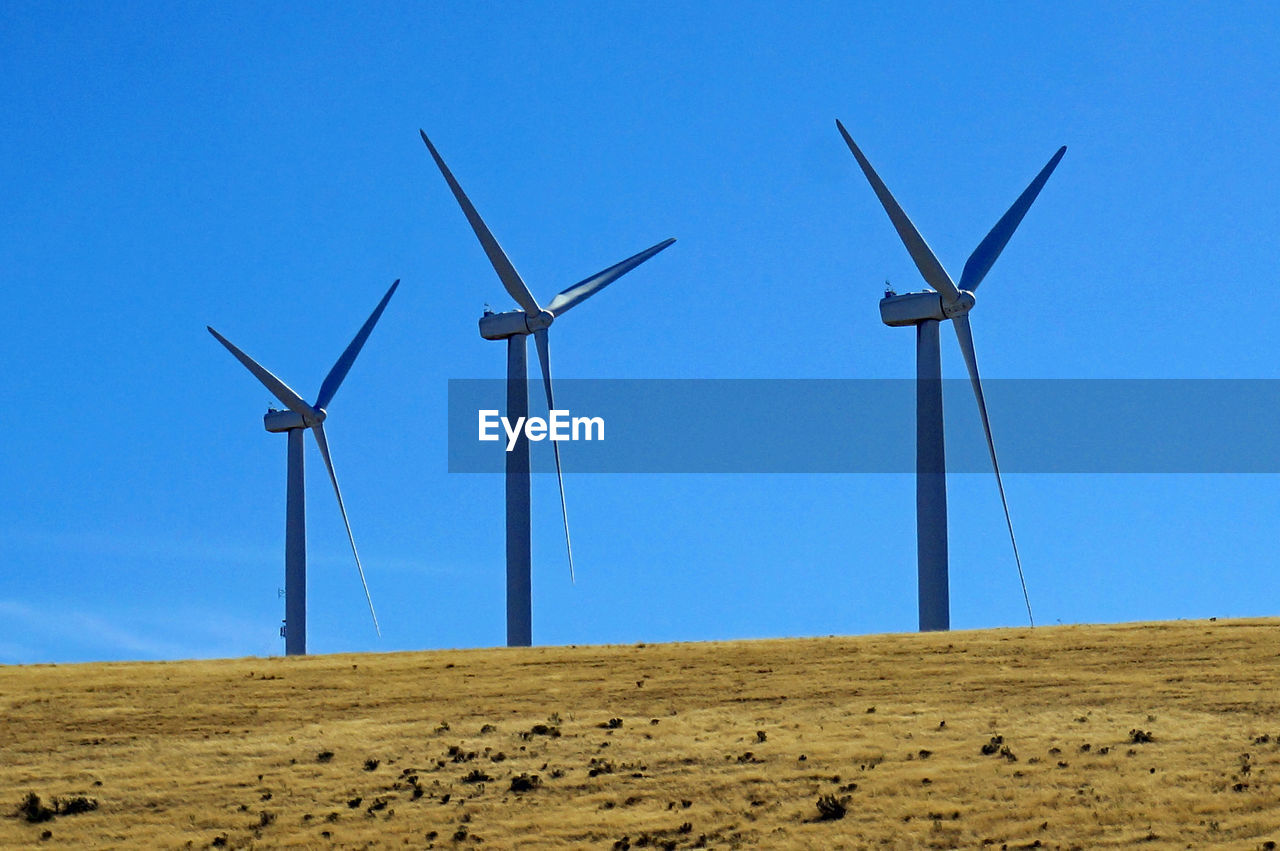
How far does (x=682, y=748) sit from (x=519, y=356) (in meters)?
37.8

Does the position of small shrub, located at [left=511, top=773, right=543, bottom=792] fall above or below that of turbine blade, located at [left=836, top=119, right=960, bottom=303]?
below

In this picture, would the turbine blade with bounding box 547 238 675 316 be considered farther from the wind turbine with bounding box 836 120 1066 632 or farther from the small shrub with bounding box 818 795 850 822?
the small shrub with bounding box 818 795 850 822

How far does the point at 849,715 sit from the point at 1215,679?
10.5 m

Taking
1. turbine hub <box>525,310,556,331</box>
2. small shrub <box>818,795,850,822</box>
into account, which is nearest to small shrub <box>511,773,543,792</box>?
small shrub <box>818,795,850,822</box>

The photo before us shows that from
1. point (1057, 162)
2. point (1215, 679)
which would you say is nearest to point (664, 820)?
point (1215, 679)

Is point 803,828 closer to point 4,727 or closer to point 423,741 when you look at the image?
point 423,741

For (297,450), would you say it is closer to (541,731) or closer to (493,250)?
(493,250)

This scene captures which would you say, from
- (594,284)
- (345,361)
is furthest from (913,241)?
(345,361)

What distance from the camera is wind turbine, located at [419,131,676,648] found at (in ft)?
238

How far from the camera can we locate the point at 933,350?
6625 centimetres

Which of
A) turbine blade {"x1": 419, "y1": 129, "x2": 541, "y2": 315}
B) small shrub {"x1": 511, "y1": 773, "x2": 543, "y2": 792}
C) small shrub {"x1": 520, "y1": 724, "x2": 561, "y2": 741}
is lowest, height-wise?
small shrub {"x1": 511, "y1": 773, "x2": 543, "y2": 792}

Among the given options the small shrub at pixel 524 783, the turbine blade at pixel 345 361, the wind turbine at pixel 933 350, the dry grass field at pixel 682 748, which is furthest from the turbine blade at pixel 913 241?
the small shrub at pixel 524 783

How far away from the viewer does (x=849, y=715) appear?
4428 centimetres

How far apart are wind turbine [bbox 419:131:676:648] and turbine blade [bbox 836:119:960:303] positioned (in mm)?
16235
